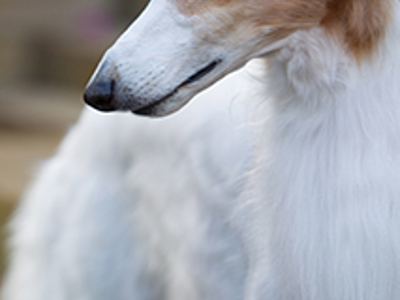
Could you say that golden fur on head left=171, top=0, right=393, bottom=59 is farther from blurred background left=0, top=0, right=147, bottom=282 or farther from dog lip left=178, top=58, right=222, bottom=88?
blurred background left=0, top=0, right=147, bottom=282

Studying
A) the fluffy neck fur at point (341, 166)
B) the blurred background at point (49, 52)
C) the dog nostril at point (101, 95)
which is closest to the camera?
the dog nostril at point (101, 95)

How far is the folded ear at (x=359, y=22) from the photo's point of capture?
2.05m

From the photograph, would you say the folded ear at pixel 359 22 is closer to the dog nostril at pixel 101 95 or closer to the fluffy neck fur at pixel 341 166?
the fluffy neck fur at pixel 341 166

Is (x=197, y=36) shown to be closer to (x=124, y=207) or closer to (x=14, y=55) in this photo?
(x=124, y=207)

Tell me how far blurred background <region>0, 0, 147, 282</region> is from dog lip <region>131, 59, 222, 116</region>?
6393 mm

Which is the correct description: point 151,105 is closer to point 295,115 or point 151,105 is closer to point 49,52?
point 295,115

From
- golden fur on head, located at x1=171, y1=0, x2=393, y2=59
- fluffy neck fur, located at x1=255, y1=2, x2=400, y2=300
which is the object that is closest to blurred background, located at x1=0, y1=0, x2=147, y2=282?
fluffy neck fur, located at x1=255, y1=2, x2=400, y2=300

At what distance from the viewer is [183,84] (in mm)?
2018

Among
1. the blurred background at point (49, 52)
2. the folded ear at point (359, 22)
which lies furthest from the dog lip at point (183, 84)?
the blurred background at point (49, 52)

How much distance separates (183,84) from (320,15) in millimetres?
408

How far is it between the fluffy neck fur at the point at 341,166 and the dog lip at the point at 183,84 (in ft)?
0.72

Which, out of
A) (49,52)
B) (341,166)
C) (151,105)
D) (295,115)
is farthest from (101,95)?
(49,52)

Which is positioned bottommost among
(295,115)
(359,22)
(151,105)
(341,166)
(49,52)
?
(49,52)

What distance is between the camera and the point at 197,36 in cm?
200
